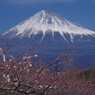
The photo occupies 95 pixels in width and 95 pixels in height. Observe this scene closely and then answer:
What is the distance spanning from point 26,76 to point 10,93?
57 centimetres

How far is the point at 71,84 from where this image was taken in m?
8.41

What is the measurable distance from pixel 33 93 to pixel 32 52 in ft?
5.21

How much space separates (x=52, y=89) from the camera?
784cm

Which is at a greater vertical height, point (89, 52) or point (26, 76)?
point (89, 52)

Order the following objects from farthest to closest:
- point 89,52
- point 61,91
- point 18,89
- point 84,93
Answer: point 89,52 → point 84,93 → point 61,91 → point 18,89

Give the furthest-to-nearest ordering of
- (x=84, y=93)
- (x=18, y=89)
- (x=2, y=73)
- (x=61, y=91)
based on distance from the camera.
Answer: (x=84, y=93)
(x=61, y=91)
(x=2, y=73)
(x=18, y=89)

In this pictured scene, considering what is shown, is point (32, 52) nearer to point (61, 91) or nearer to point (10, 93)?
point (61, 91)

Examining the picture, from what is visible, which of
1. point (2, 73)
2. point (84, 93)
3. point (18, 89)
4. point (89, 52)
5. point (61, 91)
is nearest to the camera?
point (18, 89)

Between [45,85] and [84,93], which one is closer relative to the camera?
[45,85]

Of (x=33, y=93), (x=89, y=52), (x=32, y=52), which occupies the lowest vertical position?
(x=33, y=93)

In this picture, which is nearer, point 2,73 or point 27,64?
point 2,73

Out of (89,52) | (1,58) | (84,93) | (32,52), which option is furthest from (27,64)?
(89,52)

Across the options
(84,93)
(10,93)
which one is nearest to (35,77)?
(10,93)

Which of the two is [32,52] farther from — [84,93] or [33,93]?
[84,93]
